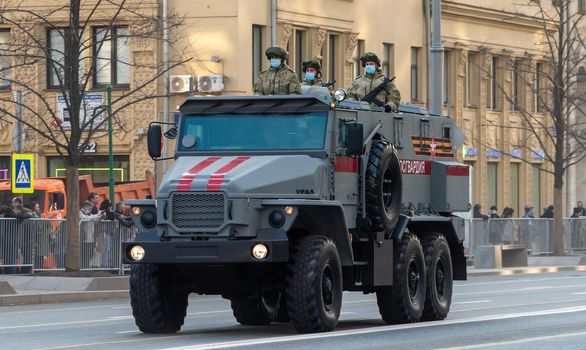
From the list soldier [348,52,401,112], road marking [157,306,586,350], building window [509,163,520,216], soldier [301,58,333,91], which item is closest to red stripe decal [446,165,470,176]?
soldier [348,52,401,112]

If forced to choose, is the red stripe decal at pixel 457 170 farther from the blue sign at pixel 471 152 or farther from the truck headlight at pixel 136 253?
the blue sign at pixel 471 152

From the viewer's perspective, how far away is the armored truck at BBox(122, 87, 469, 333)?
766 inches

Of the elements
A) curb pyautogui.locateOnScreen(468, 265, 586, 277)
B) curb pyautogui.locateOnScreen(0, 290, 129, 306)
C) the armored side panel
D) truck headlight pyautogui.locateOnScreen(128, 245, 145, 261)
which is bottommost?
curb pyautogui.locateOnScreen(468, 265, 586, 277)

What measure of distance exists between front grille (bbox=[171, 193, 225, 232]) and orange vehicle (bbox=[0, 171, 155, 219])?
23.0 meters

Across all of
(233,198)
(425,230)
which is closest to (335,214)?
(233,198)

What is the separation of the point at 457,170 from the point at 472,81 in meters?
39.2

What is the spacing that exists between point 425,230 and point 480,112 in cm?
4007

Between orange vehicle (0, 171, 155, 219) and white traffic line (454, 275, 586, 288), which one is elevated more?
orange vehicle (0, 171, 155, 219)

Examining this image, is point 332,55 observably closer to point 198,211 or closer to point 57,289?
point 57,289

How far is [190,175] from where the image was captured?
65.0 ft

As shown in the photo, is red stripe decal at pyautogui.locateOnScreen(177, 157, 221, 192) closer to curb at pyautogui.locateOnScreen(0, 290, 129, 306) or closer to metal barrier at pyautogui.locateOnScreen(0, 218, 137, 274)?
curb at pyautogui.locateOnScreen(0, 290, 129, 306)

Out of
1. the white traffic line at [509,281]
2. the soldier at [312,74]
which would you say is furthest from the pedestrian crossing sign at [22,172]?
the soldier at [312,74]

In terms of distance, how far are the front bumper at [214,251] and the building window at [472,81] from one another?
44063 mm

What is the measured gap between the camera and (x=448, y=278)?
2380 cm
